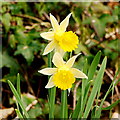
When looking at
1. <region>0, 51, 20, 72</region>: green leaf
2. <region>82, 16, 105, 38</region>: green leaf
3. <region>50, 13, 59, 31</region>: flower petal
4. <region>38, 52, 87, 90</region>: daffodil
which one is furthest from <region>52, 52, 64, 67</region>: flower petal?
<region>82, 16, 105, 38</region>: green leaf

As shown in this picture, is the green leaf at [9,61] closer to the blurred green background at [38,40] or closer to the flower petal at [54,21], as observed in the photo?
the blurred green background at [38,40]

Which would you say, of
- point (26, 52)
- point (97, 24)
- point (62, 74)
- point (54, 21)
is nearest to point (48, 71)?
point (62, 74)

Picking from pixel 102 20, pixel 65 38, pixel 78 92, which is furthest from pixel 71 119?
pixel 102 20

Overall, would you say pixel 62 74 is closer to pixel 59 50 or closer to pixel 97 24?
pixel 59 50

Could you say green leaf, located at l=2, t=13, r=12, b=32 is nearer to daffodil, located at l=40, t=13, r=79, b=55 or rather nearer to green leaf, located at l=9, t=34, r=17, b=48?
green leaf, located at l=9, t=34, r=17, b=48

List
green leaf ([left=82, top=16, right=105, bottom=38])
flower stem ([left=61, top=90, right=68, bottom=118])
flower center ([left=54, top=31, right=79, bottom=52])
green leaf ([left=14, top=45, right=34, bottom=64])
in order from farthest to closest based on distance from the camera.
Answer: green leaf ([left=82, top=16, right=105, bottom=38])
green leaf ([left=14, top=45, right=34, bottom=64])
flower stem ([left=61, top=90, right=68, bottom=118])
flower center ([left=54, top=31, right=79, bottom=52])

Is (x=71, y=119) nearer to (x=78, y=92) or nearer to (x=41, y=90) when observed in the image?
(x=78, y=92)
